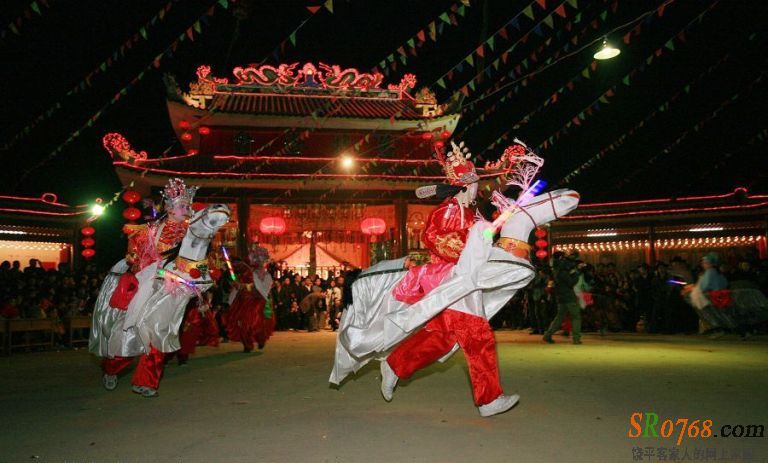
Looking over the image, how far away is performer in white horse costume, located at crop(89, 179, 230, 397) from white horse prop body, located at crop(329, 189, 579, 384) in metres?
1.61

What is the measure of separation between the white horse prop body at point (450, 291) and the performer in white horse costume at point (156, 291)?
1.61 m

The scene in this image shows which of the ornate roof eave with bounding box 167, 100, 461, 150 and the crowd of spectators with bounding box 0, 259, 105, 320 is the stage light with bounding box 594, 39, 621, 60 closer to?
the crowd of spectators with bounding box 0, 259, 105, 320

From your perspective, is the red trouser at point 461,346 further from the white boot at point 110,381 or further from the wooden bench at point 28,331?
the wooden bench at point 28,331

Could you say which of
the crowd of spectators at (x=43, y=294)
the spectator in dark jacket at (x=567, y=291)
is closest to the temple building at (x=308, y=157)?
the crowd of spectators at (x=43, y=294)

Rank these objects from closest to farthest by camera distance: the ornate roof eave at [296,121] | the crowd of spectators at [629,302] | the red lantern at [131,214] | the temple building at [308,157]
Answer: the crowd of spectators at [629,302] < the red lantern at [131,214] < the temple building at [308,157] < the ornate roof eave at [296,121]

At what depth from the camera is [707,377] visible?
6.25m

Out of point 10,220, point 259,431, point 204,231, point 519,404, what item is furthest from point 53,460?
point 10,220

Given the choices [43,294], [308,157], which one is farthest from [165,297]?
[308,157]

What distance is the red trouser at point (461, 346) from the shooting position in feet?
14.6

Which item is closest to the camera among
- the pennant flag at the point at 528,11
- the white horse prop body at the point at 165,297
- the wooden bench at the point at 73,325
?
the white horse prop body at the point at 165,297

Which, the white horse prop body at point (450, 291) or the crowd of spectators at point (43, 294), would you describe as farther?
the crowd of spectators at point (43, 294)

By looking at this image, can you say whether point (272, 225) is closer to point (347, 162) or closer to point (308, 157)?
point (308, 157)

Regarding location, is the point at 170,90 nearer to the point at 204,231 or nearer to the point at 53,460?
the point at 204,231

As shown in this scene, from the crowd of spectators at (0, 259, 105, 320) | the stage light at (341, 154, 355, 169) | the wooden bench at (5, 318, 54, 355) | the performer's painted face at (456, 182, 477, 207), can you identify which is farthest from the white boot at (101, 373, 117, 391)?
the stage light at (341, 154, 355, 169)
